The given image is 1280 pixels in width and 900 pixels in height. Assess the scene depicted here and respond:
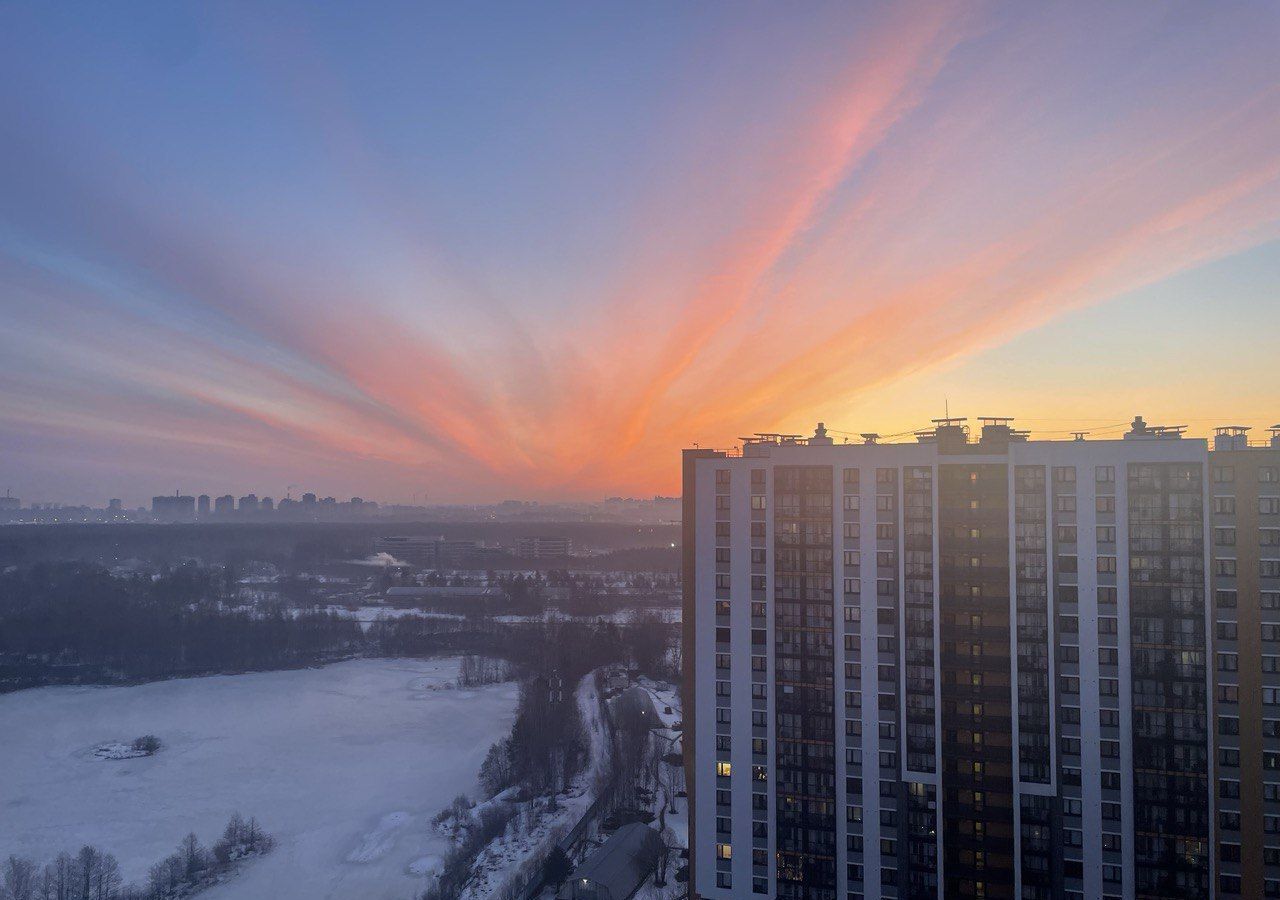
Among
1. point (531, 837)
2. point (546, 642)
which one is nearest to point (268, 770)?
point (531, 837)

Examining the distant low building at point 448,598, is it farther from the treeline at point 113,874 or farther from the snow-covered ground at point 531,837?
the treeline at point 113,874

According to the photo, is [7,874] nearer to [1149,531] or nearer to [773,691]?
[773,691]

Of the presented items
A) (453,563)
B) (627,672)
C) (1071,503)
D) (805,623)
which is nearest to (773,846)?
(805,623)

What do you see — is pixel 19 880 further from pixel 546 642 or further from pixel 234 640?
pixel 234 640

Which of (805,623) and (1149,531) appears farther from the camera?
(805,623)

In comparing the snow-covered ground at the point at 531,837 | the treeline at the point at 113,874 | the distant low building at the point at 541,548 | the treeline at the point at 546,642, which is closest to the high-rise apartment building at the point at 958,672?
the snow-covered ground at the point at 531,837


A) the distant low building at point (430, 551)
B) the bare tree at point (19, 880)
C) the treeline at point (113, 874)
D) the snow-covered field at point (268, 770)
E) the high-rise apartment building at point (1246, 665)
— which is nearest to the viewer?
the high-rise apartment building at point (1246, 665)
